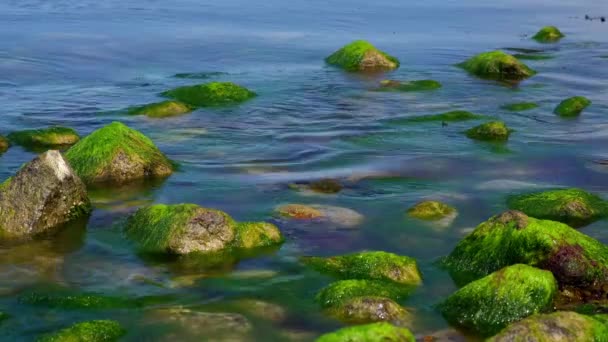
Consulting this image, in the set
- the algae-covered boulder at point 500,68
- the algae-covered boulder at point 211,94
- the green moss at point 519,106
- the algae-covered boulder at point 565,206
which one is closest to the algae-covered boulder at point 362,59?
the algae-covered boulder at point 500,68

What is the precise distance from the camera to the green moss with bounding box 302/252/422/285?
40.9ft

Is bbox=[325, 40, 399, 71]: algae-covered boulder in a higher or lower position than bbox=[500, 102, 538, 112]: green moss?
higher

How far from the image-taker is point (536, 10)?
157ft

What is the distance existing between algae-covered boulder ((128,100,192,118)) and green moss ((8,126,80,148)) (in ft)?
9.49

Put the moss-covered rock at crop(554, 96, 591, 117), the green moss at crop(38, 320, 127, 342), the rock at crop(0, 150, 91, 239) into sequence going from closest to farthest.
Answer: the green moss at crop(38, 320, 127, 342), the rock at crop(0, 150, 91, 239), the moss-covered rock at crop(554, 96, 591, 117)

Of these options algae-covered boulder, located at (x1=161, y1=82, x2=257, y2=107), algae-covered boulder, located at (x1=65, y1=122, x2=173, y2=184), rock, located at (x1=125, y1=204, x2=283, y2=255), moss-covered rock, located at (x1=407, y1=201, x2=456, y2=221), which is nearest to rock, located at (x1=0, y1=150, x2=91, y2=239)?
rock, located at (x1=125, y1=204, x2=283, y2=255)

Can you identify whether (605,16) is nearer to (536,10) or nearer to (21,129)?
(536,10)

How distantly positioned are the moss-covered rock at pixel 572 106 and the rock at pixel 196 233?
471 inches

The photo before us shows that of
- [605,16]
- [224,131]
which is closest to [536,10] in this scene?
[605,16]

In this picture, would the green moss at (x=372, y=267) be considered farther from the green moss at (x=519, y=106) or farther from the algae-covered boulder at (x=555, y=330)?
the green moss at (x=519, y=106)

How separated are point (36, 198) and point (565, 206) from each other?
8.56m

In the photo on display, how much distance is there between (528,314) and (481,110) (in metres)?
13.2

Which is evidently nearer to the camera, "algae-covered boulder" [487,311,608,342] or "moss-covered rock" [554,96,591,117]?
"algae-covered boulder" [487,311,608,342]

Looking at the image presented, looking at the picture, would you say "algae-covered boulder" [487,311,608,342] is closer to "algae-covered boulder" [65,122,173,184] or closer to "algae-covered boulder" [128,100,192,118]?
"algae-covered boulder" [65,122,173,184]
